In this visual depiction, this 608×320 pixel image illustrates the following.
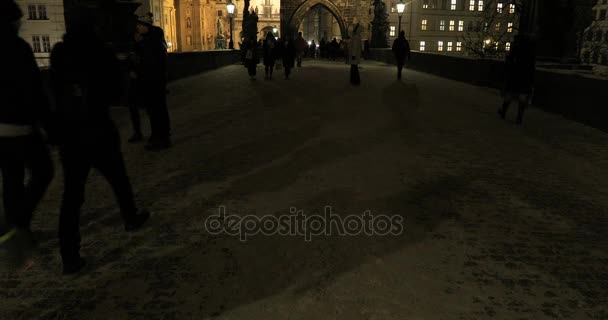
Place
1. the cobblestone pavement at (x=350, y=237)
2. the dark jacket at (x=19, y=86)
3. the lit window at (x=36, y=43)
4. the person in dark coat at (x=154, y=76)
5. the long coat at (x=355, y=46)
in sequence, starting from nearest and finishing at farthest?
the cobblestone pavement at (x=350, y=237)
the dark jacket at (x=19, y=86)
the person in dark coat at (x=154, y=76)
the long coat at (x=355, y=46)
the lit window at (x=36, y=43)

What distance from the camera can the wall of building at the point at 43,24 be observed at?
38250 millimetres

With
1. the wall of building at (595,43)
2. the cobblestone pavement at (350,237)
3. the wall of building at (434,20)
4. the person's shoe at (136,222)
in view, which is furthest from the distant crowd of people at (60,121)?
the wall of building at (434,20)

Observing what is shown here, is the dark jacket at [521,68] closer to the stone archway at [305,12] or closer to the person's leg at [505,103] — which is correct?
the person's leg at [505,103]

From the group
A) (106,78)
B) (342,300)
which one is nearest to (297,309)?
(342,300)

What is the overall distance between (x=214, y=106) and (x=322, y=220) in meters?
8.08

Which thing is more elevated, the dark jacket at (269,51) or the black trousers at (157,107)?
the dark jacket at (269,51)

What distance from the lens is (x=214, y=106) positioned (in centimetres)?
1216

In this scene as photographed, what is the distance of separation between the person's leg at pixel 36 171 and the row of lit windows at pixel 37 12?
41183 mm

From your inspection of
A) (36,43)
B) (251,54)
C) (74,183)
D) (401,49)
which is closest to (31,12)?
(36,43)

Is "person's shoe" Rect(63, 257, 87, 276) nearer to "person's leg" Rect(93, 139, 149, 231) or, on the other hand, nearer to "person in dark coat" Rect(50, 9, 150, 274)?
"person in dark coat" Rect(50, 9, 150, 274)

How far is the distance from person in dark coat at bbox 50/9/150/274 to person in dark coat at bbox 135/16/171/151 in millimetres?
3611

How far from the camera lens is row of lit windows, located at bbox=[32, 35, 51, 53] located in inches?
1526

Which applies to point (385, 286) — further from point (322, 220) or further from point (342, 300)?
point (322, 220)

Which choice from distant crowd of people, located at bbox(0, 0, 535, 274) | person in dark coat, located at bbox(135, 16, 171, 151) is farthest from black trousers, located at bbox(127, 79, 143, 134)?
distant crowd of people, located at bbox(0, 0, 535, 274)
